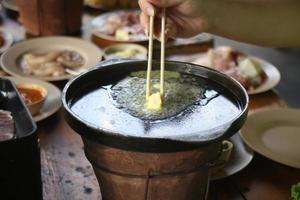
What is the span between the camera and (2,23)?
2.58 meters

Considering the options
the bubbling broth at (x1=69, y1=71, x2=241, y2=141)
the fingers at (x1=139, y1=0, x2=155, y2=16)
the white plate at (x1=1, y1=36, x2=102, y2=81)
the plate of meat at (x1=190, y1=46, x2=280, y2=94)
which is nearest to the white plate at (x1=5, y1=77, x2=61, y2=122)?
the white plate at (x1=1, y1=36, x2=102, y2=81)

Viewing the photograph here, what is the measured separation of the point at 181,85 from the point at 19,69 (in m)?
0.98

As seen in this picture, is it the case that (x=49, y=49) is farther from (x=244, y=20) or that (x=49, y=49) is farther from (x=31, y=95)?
(x=244, y=20)

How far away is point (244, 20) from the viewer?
1.66m

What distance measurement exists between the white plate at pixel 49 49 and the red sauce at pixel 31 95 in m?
0.28

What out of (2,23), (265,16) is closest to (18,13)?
(2,23)

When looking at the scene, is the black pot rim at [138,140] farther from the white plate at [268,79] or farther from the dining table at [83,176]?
the white plate at [268,79]

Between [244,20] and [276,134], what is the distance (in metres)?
0.42

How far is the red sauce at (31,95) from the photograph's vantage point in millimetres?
1640

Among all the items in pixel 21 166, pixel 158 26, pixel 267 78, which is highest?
pixel 158 26

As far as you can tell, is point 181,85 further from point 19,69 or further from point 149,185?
point 19,69

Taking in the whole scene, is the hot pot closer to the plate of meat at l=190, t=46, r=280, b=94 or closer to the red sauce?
the red sauce

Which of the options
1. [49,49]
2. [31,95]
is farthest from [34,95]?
[49,49]

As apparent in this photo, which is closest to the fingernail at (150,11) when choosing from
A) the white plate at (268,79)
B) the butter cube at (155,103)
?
the butter cube at (155,103)
